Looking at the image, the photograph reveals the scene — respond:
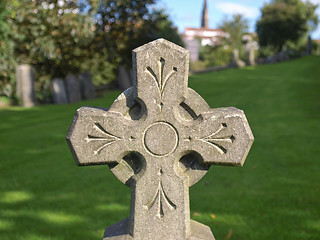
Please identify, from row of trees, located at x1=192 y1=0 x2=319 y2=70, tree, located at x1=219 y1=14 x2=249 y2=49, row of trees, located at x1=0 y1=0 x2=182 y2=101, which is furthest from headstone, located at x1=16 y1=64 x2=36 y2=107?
tree, located at x1=219 y1=14 x2=249 y2=49

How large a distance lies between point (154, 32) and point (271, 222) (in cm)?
1368

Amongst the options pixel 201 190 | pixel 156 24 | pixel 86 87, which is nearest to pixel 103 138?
pixel 201 190

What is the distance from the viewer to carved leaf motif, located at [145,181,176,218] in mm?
2344

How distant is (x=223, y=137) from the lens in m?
2.33

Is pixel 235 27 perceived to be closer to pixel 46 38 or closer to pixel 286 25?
pixel 286 25

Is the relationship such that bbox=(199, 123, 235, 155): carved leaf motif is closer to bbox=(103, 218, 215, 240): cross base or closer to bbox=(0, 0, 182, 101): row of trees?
bbox=(103, 218, 215, 240): cross base

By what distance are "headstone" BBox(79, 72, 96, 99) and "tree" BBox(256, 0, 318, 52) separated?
85.0ft

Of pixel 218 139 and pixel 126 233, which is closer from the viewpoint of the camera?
pixel 218 139

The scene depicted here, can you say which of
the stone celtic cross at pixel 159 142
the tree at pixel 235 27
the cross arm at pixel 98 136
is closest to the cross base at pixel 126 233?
the stone celtic cross at pixel 159 142

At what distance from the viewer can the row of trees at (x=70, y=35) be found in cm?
1254

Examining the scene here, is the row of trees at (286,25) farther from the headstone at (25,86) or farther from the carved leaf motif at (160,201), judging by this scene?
the carved leaf motif at (160,201)

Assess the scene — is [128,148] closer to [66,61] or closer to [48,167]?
[48,167]

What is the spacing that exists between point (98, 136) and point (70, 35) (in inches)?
492

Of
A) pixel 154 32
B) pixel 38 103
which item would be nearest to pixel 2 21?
pixel 38 103
